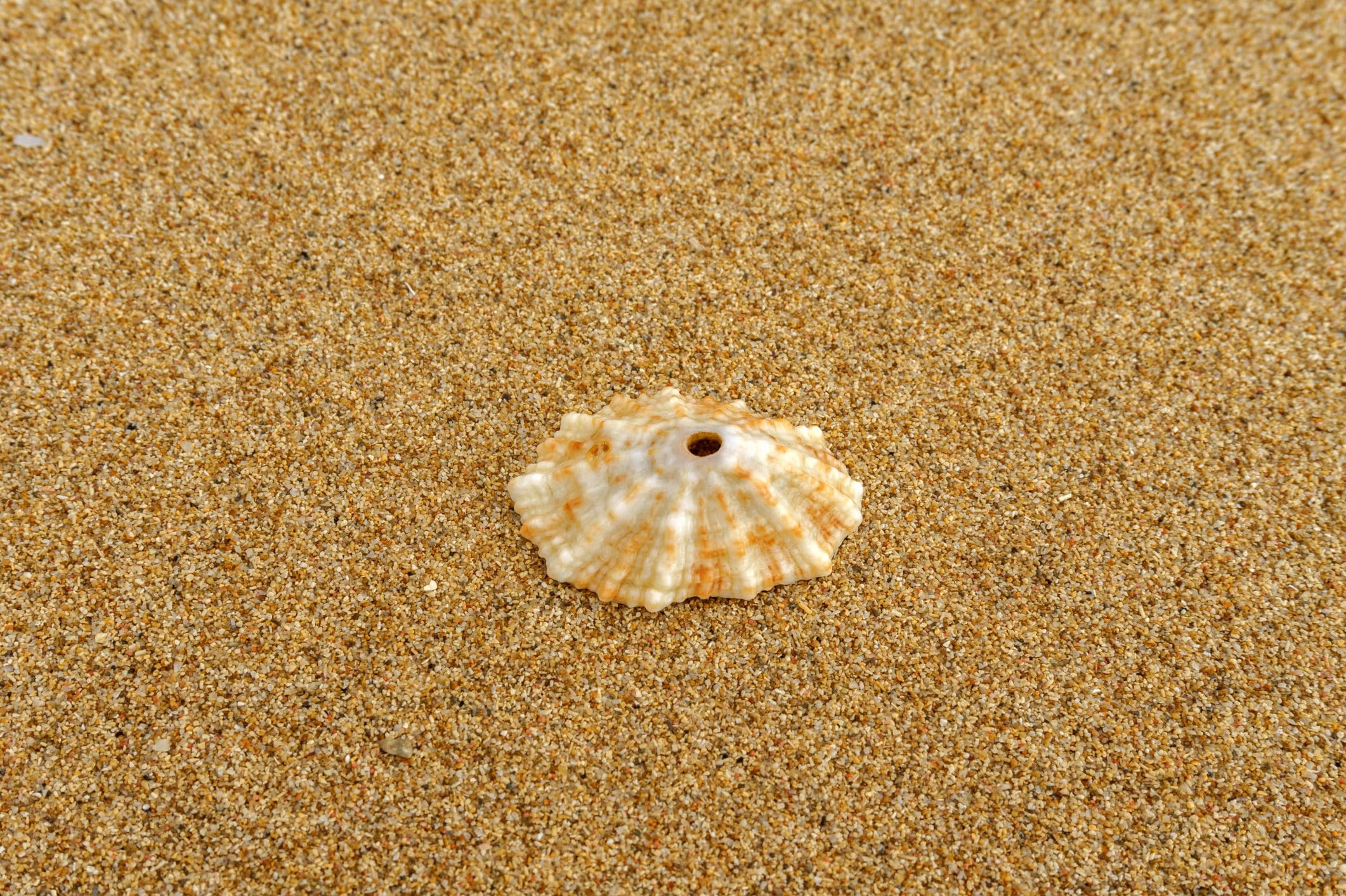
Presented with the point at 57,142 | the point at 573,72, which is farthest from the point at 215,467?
the point at 573,72

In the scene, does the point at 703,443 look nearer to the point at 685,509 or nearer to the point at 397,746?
the point at 685,509

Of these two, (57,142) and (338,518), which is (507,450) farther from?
(57,142)

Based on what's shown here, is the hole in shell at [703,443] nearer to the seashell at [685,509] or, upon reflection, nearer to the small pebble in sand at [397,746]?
the seashell at [685,509]

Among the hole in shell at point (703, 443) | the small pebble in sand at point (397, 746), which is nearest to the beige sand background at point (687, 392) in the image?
the small pebble in sand at point (397, 746)

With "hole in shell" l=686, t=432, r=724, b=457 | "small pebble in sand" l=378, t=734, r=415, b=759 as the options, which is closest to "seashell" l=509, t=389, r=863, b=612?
"hole in shell" l=686, t=432, r=724, b=457

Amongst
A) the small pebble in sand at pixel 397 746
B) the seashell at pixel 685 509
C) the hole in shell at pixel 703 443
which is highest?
the hole in shell at pixel 703 443

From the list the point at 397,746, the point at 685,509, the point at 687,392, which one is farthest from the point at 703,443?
the point at 397,746

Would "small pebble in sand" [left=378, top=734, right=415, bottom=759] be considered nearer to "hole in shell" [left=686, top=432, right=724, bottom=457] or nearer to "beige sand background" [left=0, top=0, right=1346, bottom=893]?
"beige sand background" [left=0, top=0, right=1346, bottom=893]

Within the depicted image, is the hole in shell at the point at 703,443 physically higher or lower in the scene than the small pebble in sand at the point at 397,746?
higher

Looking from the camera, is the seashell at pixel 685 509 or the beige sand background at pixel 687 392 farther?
the seashell at pixel 685 509
